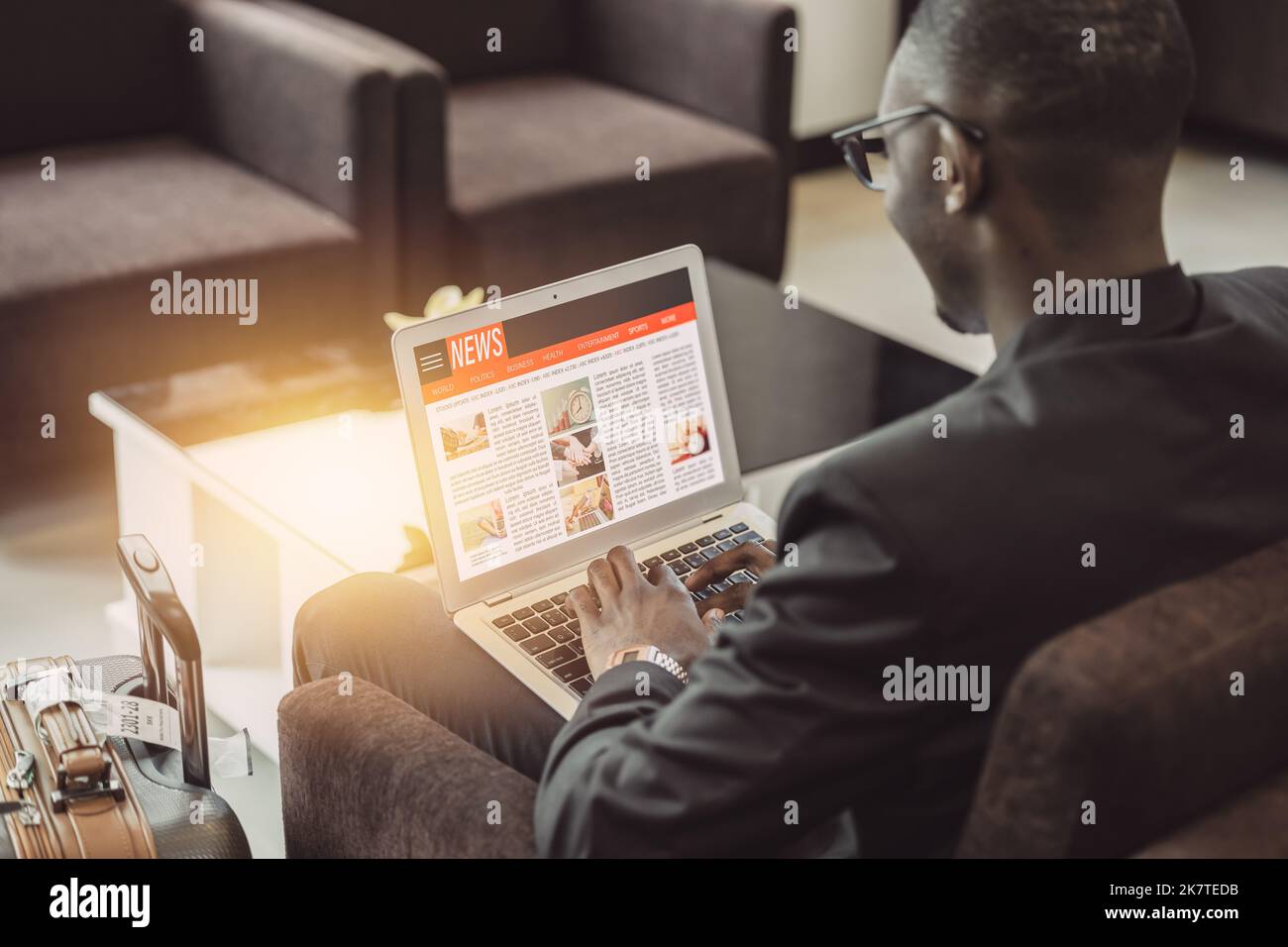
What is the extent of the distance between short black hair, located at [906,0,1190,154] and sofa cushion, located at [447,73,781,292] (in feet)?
7.08

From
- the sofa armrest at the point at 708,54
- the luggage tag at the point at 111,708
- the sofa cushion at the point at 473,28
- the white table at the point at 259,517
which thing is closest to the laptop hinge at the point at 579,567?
the luggage tag at the point at 111,708

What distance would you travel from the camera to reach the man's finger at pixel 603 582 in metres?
1.32

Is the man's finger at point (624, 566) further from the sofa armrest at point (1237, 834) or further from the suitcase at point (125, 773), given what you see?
the sofa armrest at point (1237, 834)

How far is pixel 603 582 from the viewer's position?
1.33 m

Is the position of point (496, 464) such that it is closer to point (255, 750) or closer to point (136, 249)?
point (255, 750)

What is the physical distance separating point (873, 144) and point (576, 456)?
0.49 metres

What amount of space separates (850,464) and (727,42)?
8.69 feet

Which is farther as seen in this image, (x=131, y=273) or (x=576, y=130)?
(x=576, y=130)

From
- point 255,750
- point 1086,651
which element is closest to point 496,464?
point 1086,651

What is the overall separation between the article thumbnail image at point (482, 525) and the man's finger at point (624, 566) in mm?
131

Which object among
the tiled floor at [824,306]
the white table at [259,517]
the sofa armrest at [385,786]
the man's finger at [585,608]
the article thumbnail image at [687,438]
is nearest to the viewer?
the sofa armrest at [385,786]

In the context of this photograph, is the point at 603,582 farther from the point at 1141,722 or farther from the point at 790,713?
the point at 1141,722

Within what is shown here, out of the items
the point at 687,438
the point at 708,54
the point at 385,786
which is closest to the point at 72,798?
the point at 385,786

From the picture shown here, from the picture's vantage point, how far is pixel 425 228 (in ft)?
9.73
